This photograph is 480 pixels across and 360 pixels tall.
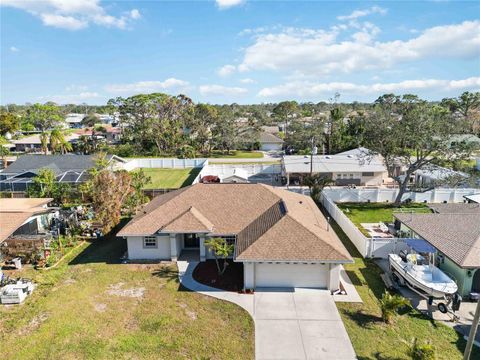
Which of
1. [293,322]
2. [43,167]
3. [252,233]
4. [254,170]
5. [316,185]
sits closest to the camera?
[293,322]

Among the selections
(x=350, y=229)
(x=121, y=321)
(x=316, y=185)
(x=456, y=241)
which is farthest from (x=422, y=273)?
(x=316, y=185)

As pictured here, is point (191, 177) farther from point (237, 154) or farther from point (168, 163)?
point (237, 154)

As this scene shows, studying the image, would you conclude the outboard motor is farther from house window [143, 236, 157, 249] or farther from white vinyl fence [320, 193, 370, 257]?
house window [143, 236, 157, 249]

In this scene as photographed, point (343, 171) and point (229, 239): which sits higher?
point (343, 171)

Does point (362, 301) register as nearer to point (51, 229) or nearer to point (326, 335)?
point (326, 335)

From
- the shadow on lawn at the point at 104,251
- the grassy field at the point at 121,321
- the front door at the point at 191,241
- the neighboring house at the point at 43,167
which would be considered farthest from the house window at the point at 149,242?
the neighboring house at the point at 43,167

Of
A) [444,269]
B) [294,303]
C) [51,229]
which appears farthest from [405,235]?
[51,229]
